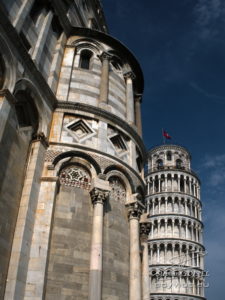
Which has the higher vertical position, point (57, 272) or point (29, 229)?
point (29, 229)

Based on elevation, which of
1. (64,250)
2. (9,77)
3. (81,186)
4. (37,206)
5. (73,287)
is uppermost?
(9,77)

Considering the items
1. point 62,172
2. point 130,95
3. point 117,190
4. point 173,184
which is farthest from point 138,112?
point 173,184

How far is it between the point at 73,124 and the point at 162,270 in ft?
137

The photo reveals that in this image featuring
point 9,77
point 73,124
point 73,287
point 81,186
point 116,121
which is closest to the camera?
point 73,287

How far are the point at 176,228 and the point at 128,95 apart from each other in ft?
133

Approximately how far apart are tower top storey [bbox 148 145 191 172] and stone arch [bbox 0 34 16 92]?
5147 cm

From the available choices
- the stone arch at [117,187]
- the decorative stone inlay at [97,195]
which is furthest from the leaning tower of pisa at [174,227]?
the decorative stone inlay at [97,195]

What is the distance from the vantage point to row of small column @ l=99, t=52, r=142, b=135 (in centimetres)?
1507

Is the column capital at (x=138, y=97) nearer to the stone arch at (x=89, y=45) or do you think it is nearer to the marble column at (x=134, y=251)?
the stone arch at (x=89, y=45)

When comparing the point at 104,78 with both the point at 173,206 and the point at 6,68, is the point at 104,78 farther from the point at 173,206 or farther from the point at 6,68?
the point at 173,206

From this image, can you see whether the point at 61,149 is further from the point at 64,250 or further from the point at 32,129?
the point at 64,250

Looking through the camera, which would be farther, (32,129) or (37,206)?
(32,129)

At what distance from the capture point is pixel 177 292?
47.4 m

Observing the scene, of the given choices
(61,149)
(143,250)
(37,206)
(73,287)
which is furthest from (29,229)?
(143,250)
